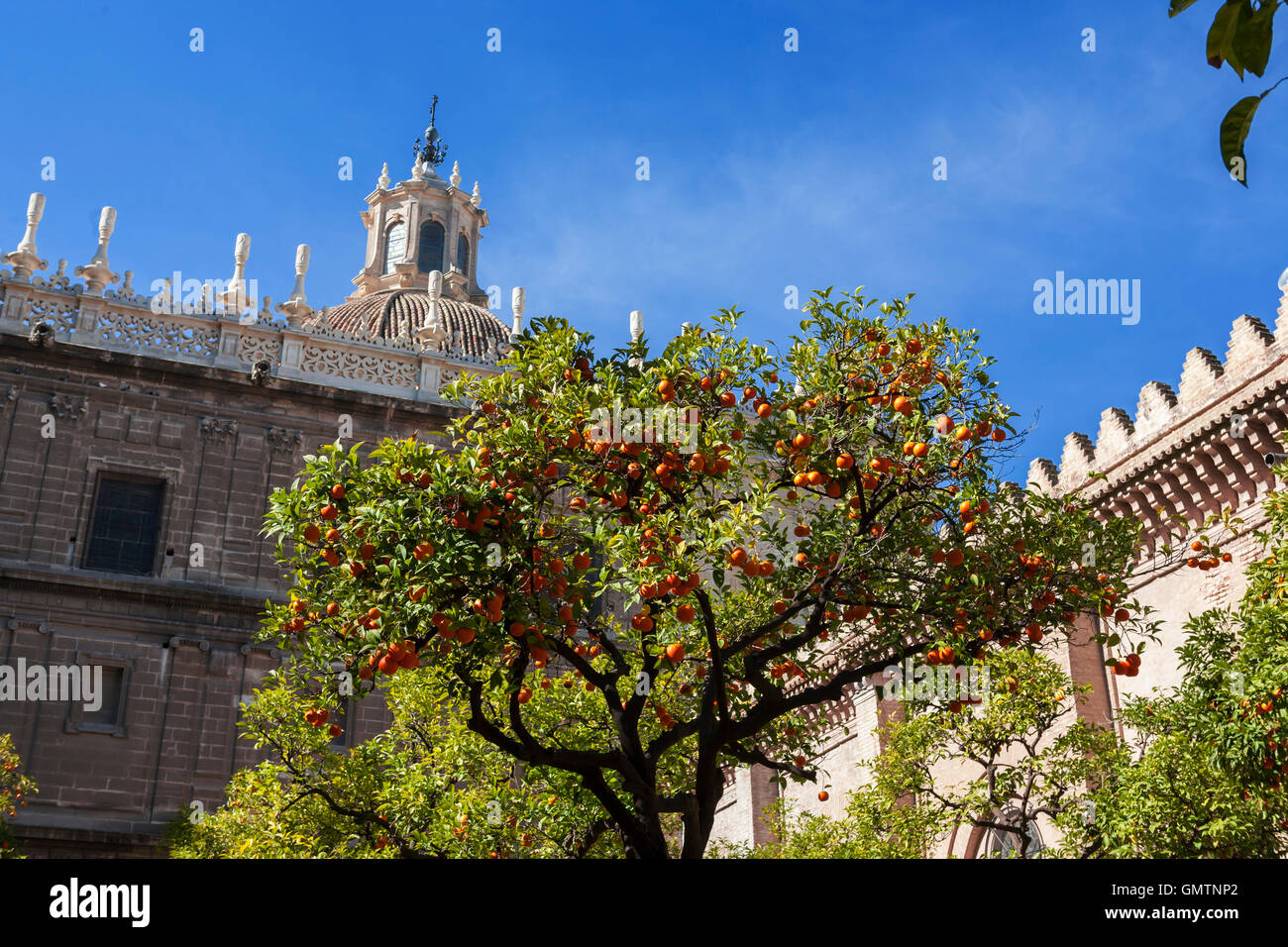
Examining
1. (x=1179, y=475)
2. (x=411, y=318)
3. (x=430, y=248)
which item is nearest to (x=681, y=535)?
(x=1179, y=475)

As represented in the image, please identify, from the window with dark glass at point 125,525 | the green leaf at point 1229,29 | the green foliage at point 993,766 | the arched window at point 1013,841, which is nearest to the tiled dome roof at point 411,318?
the window with dark glass at point 125,525

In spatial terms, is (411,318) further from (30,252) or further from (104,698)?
(104,698)

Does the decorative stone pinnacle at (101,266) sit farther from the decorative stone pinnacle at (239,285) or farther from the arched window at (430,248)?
the arched window at (430,248)

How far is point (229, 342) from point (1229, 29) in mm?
27057

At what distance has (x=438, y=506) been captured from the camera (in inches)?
340

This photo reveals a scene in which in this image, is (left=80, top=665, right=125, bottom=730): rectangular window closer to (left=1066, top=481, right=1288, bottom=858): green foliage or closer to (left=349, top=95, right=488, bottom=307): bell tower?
(left=1066, top=481, right=1288, bottom=858): green foliage

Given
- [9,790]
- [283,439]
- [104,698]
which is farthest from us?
[283,439]

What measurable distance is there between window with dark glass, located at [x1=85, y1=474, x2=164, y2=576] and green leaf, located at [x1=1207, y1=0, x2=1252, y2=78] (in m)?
25.4

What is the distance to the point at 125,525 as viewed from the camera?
85.9ft

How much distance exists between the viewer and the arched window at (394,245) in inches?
1846

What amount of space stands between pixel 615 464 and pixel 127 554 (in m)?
19.4

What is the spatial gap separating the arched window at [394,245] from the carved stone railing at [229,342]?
59.6 ft

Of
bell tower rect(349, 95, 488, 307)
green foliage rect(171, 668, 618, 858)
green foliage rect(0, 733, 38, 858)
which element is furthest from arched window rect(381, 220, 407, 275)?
green foliage rect(171, 668, 618, 858)

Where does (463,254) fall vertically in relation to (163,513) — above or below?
above
